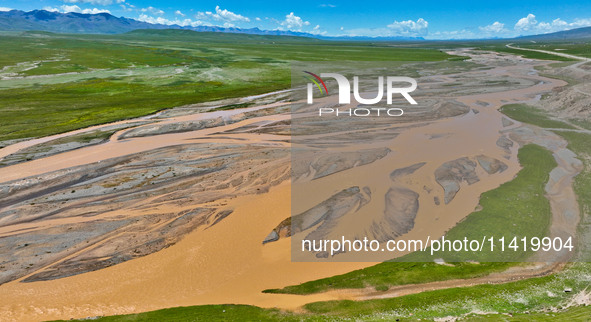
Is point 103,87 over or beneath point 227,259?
over

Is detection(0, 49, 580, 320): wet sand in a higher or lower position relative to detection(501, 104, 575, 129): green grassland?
lower

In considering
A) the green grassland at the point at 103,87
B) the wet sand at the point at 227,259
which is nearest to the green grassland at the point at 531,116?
the wet sand at the point at 227,259

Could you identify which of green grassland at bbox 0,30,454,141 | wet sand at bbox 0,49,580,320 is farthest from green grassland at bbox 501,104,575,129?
green grassland at bbox 0,30,454,141

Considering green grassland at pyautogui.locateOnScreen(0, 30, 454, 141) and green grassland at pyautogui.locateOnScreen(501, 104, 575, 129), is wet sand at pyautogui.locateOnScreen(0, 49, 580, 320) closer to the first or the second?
green grassland at pyautogui.locateOnScreen(501, 104, 575, 129)

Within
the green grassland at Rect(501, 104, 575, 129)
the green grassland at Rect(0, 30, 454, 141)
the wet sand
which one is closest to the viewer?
the wet sand

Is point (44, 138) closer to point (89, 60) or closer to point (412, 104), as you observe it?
point (412, 104)

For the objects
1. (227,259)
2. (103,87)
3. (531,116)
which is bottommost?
(227,259)

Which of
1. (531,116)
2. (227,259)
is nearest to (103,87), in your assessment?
(227,259)

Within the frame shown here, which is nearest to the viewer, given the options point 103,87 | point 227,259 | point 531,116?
point 227,259

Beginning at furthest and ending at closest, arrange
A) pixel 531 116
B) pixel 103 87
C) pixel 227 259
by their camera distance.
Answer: pixel 103 87 < pixel 531 116 < pixel 227 259

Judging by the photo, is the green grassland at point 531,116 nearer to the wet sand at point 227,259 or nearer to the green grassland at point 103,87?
the wet sand at point 227,259

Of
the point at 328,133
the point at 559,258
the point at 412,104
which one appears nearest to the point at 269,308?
the point at 559,258

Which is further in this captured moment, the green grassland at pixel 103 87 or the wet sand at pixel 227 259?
the green grassland at pixel 103 87

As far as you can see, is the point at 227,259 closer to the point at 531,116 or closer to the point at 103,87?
the point at 531,116
